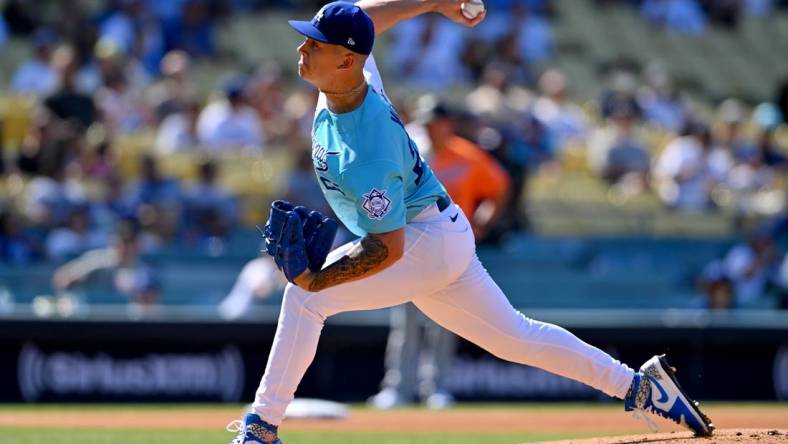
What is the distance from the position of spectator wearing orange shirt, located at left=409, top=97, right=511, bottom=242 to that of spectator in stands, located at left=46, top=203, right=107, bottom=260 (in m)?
3.64

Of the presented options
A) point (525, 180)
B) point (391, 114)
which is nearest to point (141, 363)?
point (525, 180)

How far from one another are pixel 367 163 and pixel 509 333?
3.28 feet

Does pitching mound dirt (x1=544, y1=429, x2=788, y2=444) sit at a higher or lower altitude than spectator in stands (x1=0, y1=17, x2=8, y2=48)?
higher

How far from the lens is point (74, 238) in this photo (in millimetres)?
12281

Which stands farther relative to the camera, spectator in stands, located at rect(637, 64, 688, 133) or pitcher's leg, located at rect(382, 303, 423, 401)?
spectator in stands, located at rect(637, 64, 688, 133)

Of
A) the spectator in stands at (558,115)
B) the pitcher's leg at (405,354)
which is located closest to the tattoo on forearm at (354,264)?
the pitcher's leg at (405,354)

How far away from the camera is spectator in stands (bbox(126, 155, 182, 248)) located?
1252 cm

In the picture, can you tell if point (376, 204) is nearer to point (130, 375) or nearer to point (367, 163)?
point (367, 163)

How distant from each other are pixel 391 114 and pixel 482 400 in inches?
260

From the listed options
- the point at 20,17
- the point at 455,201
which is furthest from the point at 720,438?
the point at 20,17

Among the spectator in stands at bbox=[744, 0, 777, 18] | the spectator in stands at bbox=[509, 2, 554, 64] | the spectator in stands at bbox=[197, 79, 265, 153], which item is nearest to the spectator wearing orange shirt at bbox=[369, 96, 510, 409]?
the spectator in stands at bbox=[197, 79, 265, 153]

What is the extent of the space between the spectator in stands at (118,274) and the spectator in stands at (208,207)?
87 cm

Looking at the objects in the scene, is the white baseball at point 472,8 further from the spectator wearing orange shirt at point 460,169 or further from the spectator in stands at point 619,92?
the spectator in stands at point 619,92

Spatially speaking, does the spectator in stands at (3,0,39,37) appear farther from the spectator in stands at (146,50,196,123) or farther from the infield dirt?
the infield dirt
